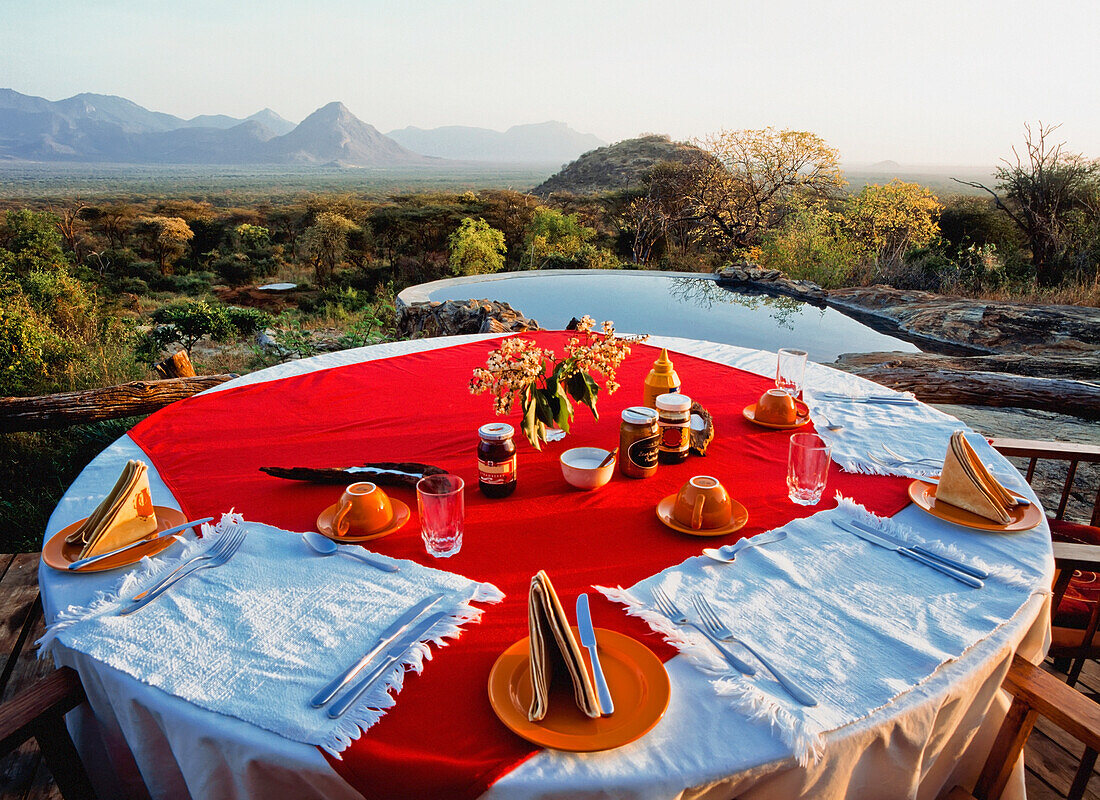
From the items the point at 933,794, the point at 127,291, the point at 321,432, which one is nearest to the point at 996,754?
the point at 933,794

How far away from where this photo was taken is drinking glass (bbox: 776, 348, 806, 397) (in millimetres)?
1886

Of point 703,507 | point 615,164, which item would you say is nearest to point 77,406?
point 703,507

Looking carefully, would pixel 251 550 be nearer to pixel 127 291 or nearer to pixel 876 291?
pixel 876 291

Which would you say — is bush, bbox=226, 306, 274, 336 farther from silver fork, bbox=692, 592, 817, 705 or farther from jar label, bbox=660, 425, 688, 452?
silver fork, bbox=692, 592, 817, 705

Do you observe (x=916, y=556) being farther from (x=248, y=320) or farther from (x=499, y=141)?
(x=499, y=141)

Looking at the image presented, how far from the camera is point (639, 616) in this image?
0.97 metres

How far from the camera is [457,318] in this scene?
186 inches

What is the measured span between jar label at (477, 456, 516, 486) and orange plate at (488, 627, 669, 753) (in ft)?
1.58

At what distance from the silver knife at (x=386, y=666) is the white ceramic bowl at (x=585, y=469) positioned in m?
0.50

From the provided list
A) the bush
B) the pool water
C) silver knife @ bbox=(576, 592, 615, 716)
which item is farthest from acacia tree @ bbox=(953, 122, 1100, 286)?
the bush

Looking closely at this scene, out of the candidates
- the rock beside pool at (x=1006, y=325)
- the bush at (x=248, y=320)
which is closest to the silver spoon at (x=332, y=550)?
the rock beside pool at (x=1006, y=325)

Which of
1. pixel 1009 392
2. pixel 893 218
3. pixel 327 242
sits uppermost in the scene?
pixel 893 218

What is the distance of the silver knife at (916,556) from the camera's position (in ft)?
3.44
